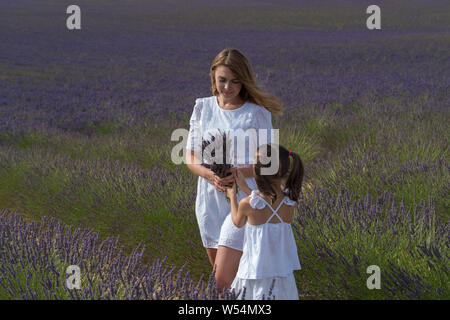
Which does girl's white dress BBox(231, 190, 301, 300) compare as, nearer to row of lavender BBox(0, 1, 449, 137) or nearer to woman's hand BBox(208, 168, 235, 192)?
woman's hand BBox(208, 168, 235, 192)

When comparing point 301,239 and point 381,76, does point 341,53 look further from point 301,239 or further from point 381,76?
point 301,239

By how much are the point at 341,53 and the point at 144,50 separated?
7651 millimetres

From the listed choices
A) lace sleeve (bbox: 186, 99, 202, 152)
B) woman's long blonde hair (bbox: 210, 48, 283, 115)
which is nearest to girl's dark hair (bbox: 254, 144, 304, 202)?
woman's long blonde hair (bbox: 210, 48, 283, 115)

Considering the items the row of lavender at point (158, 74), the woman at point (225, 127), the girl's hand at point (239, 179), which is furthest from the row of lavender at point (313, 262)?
the row of lavender at point (158, 74)

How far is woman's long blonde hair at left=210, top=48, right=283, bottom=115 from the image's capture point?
7.23 feet

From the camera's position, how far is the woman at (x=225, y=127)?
2154 mm

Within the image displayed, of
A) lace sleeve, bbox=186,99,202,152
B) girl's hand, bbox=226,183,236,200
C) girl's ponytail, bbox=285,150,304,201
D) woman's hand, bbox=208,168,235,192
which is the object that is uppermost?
lace sleeve, bbox=186,99,202,152

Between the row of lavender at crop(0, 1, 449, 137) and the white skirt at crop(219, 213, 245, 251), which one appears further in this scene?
the row of lavender at crop(0, 1, 449, 137)

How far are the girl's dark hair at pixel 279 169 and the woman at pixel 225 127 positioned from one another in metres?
0.26

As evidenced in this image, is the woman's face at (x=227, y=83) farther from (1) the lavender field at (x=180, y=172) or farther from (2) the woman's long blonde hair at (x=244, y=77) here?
(1) the lavender field at (x=180, y=172)

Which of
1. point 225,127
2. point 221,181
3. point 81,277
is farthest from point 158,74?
point 81,277

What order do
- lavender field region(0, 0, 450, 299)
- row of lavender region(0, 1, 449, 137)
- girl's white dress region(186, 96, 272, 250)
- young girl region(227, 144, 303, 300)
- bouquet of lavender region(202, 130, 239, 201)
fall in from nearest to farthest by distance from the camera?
young girl region(227, 144, 303, 300) → bouquet of lavender region(202, 130, 239, 201) → lavender field region(0, 0, 450, 299) → girl's white dress region(186, 96, 272, 250) → row of lavender region(0, 1, 449, 137)

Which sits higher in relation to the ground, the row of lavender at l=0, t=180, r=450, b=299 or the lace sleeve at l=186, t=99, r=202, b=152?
the lace sleeve at l=186, t=99, r=202, b=152
